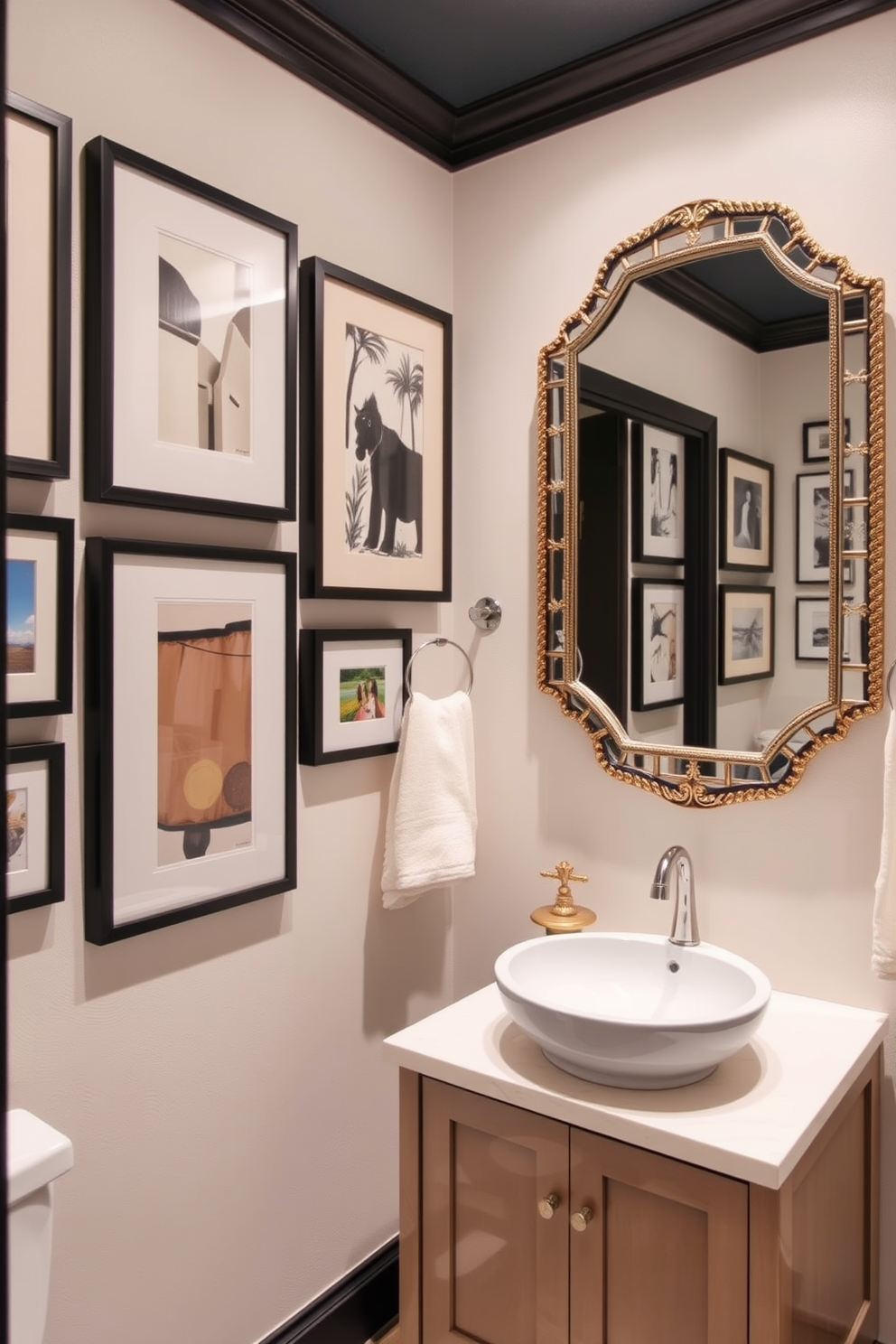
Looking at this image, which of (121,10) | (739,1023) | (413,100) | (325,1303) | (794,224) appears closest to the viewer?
(739,1023)

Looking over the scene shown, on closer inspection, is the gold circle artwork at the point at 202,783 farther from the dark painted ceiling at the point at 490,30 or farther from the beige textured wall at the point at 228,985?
the dark painted ceiling at the point at 490,30

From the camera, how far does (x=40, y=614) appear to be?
1323 millimetres

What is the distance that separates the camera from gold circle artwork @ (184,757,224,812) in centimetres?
154

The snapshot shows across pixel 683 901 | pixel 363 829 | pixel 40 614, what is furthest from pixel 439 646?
pixel 40 614

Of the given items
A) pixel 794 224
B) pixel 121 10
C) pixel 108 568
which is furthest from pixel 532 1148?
pixel 121 10

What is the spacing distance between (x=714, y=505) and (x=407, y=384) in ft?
2.17

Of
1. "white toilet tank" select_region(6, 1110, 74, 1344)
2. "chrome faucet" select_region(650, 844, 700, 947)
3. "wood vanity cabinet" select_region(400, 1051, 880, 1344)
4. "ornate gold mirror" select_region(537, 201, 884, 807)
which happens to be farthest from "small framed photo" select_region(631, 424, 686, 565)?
"white toilet tank" select_region(6, 1110, 74, 1344)

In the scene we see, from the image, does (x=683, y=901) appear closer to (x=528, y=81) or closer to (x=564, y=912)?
(x=564, y=912)

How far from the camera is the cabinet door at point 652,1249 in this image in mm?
1268

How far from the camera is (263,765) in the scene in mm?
1675

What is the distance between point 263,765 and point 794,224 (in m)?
1.28

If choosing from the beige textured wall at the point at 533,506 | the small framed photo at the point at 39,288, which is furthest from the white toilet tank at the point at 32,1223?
the beige textured wall at the point at 533,506

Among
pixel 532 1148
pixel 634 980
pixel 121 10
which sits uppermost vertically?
pixel 121 10

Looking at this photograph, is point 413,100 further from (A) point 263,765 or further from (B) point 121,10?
(A) point 263,765
